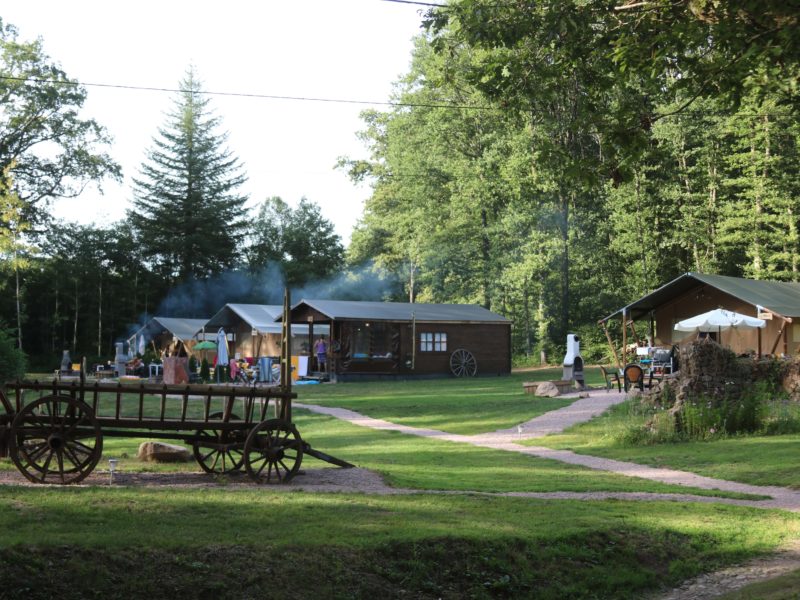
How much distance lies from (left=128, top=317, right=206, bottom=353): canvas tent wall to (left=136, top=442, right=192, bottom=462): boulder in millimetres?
32262

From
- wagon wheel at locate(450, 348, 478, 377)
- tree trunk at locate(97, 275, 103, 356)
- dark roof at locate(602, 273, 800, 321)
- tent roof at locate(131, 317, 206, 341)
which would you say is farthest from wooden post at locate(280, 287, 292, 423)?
tree trunk at locate(97, 275, 103, 356)

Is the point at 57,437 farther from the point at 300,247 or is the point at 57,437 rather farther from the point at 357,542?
the point at 300,247

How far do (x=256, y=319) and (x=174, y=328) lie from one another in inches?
328

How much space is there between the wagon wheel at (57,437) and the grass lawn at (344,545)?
1201 mm

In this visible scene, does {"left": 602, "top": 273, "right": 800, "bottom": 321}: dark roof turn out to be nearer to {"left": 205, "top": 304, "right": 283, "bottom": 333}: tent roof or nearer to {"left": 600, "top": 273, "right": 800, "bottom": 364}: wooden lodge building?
{"left": 600, "top": 273, "right": 800, "bottom": 364}: wooden lodge building

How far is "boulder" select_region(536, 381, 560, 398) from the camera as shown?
24.9 m

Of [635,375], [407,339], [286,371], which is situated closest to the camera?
[286,371]

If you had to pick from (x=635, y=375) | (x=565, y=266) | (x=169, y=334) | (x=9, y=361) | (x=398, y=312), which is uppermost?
(x=565, y=266)

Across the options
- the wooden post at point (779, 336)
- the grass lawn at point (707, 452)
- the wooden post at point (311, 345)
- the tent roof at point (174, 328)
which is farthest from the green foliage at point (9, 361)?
the wooden post at point (779, 336)

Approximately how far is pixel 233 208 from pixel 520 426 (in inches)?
1945

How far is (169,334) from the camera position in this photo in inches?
1929

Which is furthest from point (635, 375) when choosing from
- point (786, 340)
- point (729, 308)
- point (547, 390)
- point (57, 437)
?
point (57, 437)

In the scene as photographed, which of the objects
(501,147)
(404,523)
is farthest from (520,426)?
(501,147)

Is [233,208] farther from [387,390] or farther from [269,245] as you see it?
[387,390]
